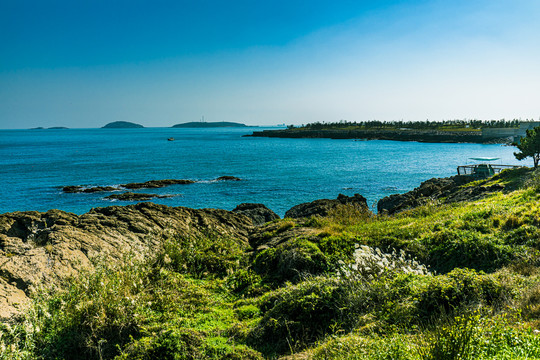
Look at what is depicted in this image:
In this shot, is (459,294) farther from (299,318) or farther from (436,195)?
(436,195)

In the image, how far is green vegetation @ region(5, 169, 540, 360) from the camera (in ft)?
17.6

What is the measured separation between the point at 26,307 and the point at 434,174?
5565 centimetres

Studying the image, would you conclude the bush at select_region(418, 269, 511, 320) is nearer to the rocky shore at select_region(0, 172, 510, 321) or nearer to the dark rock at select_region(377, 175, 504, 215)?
the rocky shore at select_region(0, 172, 510, 321)

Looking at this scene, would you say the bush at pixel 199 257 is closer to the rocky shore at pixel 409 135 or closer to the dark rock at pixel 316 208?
the dark rock at pixel 316 208

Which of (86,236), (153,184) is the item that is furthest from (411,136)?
(86,236)

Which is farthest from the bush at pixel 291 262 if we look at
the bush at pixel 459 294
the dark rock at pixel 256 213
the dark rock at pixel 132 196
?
the dark rock at pixel 132 196

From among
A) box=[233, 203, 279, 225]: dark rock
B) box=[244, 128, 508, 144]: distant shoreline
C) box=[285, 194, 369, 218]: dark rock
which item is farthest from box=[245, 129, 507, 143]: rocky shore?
box=[233, 203, 279, 225]: dark rock

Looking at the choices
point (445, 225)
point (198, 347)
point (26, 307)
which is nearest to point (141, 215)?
point (26, 307)

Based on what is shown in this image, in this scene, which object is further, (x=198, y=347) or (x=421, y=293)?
(x=421, y=293)

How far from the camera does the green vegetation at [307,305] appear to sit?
5363mm

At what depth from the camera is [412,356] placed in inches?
181

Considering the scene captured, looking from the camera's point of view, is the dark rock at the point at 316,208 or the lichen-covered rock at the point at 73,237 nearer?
the lichen-covered rock at the point at 73,237

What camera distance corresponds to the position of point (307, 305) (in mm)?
7227

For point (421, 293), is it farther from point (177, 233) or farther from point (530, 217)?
point (177, 233)
